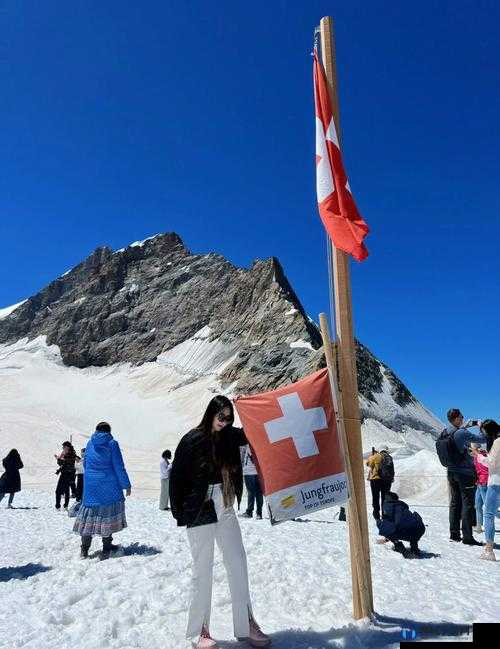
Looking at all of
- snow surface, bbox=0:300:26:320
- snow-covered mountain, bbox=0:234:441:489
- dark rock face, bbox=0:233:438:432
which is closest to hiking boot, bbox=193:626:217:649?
snow-covered mountain, bbox=0:234:441:489

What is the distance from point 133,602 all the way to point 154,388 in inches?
2618

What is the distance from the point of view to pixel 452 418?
933cm

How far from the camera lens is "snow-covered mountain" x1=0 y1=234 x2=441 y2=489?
52.9 metres

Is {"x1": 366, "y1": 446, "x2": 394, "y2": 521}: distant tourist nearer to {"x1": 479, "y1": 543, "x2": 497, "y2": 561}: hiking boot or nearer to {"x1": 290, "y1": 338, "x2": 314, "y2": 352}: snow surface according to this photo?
{"x1": 479, "y1": 543, "x2": 497, "y2": 561}: hiking boot

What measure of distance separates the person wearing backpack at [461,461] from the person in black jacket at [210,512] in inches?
226

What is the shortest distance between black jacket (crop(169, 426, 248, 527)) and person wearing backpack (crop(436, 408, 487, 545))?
573 cm

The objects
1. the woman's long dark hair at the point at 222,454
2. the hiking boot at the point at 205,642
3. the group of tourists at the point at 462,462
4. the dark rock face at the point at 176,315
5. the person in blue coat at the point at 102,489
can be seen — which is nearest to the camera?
the hiking boot at the point at 205,642

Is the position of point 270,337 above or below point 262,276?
below

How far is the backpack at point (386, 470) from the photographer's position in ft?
42.0

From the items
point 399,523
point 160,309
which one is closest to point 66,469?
point 399,523

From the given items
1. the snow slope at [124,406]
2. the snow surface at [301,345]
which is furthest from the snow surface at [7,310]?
the snow surface at [301,345]

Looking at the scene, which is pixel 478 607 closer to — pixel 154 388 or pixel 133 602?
pixel 133 602

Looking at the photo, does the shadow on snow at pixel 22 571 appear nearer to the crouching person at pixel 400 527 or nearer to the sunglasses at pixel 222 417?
the sunglasses at pixel 222 417

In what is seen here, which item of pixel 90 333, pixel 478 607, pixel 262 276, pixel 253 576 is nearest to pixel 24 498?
pixel 253 576
